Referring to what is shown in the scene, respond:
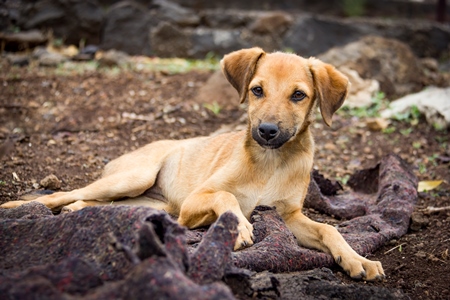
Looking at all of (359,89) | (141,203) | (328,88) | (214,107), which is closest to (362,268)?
(328,88)

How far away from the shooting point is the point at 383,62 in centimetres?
1052

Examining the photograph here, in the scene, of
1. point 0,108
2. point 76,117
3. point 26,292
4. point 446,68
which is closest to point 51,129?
point 76,117

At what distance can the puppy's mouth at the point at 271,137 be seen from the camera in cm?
453

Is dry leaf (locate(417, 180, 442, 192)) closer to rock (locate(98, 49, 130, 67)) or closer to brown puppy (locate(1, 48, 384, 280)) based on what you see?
brown puppy (locate(1, 48, 384, 280))

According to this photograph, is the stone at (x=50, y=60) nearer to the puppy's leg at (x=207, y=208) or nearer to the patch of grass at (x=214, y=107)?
the patch of grass at (x=214, y=107)

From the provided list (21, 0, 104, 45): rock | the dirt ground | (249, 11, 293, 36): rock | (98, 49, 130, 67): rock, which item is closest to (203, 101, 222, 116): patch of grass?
the dirt ground

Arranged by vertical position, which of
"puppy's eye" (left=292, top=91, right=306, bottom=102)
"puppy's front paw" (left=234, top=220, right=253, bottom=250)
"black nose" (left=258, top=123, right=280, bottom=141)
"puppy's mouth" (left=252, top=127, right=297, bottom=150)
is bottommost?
"puppy's front paw" (left=234, top=220, right=253, bottom=250)

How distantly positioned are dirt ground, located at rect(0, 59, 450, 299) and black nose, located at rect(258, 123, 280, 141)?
5.14ft

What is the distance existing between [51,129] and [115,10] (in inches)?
201

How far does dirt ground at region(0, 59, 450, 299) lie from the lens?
638cm

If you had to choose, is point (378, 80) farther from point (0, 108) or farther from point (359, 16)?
point (0, 108)

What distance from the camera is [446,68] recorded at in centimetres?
1237

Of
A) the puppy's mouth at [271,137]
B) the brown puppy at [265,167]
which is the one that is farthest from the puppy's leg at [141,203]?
the puppy's mouth at [271,137]

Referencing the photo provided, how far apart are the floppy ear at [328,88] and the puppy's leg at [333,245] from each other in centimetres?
94
